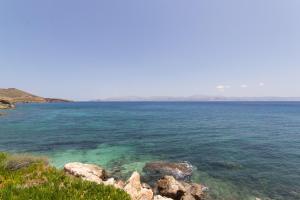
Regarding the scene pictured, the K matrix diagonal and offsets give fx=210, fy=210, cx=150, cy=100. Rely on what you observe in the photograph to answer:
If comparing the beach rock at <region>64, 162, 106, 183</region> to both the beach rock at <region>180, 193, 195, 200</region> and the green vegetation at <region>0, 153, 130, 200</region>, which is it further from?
the beach rock at <region>180, 193, 195, 200</region>

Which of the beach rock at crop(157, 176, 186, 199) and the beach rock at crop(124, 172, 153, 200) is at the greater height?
the beach rock at crop(124, 172, 153, 200)

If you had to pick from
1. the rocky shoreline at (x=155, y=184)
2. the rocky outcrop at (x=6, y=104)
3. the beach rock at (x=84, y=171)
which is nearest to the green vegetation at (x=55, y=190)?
the rocky shoreline at (x=155, y=184)

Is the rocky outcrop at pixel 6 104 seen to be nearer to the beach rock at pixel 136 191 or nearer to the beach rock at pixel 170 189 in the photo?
the beach rock at pixel 136 191

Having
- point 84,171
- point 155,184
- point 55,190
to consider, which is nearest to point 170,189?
point 155,184

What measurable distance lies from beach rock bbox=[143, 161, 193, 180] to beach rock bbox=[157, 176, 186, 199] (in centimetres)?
286

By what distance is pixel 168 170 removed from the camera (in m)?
22.5

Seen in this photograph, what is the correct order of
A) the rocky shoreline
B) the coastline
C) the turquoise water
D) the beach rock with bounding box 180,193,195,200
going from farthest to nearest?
the turquoise water < the beach rock with bounding box 180,193,195,200 < the rocky shoreline < the coastline

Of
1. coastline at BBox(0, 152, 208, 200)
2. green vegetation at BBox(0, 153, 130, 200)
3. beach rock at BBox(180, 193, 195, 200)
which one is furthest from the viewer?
beach rock at BBox(180, 193, 195, 200)

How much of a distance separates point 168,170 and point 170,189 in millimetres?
5294

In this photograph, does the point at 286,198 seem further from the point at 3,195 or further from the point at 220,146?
the point at 3,195

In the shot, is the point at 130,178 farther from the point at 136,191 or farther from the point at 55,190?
the point at 55,190

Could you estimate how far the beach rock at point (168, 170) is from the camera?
2134 centimetres

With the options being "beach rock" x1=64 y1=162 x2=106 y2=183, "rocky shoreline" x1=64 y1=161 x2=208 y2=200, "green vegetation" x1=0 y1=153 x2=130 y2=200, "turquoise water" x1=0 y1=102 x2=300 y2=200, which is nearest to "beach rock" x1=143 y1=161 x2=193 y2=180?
"rocky shoreline" x1=64 y1=161 x2=208 y2=200

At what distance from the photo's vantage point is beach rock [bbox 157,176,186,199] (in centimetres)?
1700
